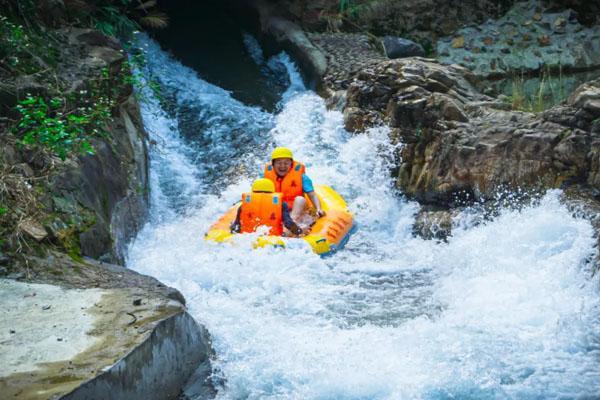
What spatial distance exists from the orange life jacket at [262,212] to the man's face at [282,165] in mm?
765

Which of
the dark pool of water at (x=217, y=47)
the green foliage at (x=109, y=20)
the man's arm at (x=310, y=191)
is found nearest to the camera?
the man's arm at (x=310, y=191)

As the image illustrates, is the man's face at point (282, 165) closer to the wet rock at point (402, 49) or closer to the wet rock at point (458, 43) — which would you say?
the wet rock at point (402, 49)

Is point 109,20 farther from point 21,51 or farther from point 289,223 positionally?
point 289,223

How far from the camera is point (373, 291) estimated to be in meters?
6.28

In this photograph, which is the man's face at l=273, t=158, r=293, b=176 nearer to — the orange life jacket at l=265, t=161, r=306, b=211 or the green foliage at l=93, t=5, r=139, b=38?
the orange life jacket at l=265, t=161, r=306, b=211

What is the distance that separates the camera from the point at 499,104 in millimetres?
8227

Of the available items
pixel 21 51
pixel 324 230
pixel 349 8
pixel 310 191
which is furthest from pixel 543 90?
pixel 21 51

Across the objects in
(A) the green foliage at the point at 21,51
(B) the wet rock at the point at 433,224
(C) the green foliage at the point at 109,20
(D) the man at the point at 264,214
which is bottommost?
(B) the wet rock at the point at 433,224

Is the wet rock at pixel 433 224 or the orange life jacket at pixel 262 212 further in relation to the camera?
the wet rock at pixel 433 224

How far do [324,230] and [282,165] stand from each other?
46.6 inches

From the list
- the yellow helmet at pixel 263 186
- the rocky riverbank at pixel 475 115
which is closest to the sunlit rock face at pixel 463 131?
the rocky riverbank at pixel 475 115

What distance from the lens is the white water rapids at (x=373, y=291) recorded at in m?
4.49

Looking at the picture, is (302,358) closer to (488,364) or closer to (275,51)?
(488,364)

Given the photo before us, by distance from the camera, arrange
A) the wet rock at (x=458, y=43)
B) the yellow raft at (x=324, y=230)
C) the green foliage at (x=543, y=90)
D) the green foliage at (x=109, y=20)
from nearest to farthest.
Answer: the yellow raft at (x=324, y=230) < the green foliage at (x=109, y=20) < the green foliage at (x=543, y=90) < the wet rock at (x=458, y=43)
